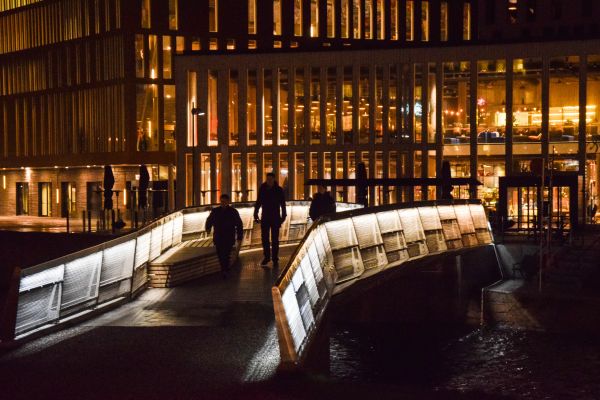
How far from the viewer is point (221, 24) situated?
67000mm

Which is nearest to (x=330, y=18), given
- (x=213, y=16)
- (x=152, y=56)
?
(x=213, y=16)

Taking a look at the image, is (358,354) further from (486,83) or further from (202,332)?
(486,83)

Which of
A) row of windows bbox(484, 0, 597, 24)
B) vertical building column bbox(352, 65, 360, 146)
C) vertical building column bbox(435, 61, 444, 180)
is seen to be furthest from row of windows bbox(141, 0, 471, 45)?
vertical building column bbox(435, 61, 444, 180)

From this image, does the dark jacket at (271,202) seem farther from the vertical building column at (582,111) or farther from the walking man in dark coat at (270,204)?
the vertical building column at (582,111)

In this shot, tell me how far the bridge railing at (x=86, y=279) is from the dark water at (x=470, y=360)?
3551mm

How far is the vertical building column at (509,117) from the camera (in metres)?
49.0

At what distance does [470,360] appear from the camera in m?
16.9

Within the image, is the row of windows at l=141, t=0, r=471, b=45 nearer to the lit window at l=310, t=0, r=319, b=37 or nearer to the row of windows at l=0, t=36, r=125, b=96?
the lit window at l=310, t=0, r=319, b=37

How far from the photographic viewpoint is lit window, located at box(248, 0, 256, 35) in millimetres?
68250

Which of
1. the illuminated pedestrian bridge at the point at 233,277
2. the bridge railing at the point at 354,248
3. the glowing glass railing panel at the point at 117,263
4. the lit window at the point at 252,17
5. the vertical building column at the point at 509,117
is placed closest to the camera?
the bridge railing at the point at 354,248

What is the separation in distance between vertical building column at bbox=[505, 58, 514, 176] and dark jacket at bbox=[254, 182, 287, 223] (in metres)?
31.7

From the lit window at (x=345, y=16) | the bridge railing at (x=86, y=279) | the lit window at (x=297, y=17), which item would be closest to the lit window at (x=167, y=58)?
the lit window at (x=297, y=17)

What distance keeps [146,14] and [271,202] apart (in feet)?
154

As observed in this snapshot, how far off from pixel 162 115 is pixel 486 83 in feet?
75.8
